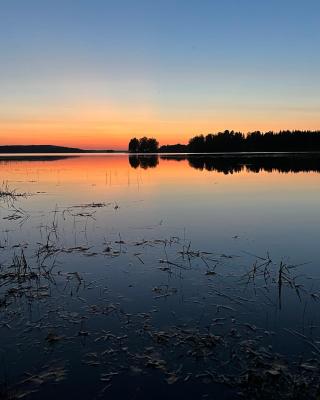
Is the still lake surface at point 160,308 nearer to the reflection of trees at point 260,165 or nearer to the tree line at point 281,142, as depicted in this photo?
the reflection of trees at point 260,165

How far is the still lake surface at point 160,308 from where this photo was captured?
561 centimetres

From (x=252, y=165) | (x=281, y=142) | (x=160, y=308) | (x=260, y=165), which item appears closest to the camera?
(x=160, y=308)

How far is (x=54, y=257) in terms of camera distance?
1184cm

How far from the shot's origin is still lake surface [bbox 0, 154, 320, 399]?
5.61 metres

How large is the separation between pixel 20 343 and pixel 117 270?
4116 millimetres

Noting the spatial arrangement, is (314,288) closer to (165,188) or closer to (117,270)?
(117,270)

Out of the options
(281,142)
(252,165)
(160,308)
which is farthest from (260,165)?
(281,142)

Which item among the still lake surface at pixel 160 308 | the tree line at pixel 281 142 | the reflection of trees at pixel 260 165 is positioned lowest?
the still lake surface at pixel 160 308

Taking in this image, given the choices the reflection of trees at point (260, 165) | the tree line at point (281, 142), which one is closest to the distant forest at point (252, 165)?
the reflection of trees at point (260, 165)

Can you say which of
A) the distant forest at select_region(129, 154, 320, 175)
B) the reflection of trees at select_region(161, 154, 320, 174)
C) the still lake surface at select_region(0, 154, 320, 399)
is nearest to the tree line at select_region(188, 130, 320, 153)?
the distant forest at select_region(129, 154, 320, 175)

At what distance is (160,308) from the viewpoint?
8094 millimetres

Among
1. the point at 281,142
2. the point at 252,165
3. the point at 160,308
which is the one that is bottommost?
the point at 160,308

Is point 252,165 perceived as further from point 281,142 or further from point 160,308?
point 281,142

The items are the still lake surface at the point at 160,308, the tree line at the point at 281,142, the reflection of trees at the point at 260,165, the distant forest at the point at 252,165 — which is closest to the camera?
the still lake surface at the point at 160,308
